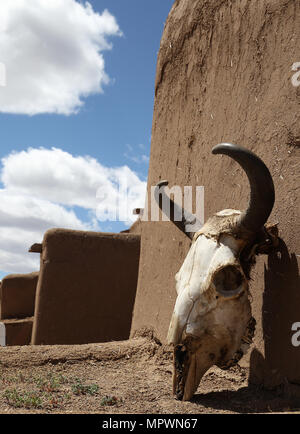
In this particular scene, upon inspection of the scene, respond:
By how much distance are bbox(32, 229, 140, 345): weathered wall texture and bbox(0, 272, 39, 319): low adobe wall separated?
317cm

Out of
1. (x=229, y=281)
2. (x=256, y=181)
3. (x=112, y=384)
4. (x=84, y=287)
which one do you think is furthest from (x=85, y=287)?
(x=256, y=181)

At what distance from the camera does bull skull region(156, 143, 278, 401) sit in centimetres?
356

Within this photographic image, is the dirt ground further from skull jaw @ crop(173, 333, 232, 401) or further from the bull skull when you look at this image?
the bull skull

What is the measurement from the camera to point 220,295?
11.7 feet

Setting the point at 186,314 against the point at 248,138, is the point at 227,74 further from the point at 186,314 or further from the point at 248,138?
the point at 186,314

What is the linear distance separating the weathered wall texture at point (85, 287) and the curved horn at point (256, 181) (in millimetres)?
6698

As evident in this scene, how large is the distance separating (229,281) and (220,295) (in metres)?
0.16

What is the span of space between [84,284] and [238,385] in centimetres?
610

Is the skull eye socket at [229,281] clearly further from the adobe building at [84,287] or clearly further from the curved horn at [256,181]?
the adobe building at [84,287]

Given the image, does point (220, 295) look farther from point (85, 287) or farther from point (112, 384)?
point (85, 287)

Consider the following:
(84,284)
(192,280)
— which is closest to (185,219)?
(192,280)

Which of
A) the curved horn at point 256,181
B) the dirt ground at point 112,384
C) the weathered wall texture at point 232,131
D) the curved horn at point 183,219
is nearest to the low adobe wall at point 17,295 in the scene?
the weathered wall texture at point 232,131

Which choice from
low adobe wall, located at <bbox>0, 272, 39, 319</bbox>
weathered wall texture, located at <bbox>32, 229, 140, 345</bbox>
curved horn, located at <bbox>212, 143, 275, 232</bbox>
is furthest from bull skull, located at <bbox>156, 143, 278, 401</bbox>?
low adobe wall, located at <bbox>0, 272, 39, 319</bbox>

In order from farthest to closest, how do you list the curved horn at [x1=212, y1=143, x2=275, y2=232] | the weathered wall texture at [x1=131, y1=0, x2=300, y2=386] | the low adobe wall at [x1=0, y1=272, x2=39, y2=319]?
the low adobe wall at [x1=0, y1=272, x2=39, y2=319], the weathered wall texture at [x1=131, y1=0, x2=300, y2=386], the curved horn at [x1=212, y1=143, x2=275, y2=232]
